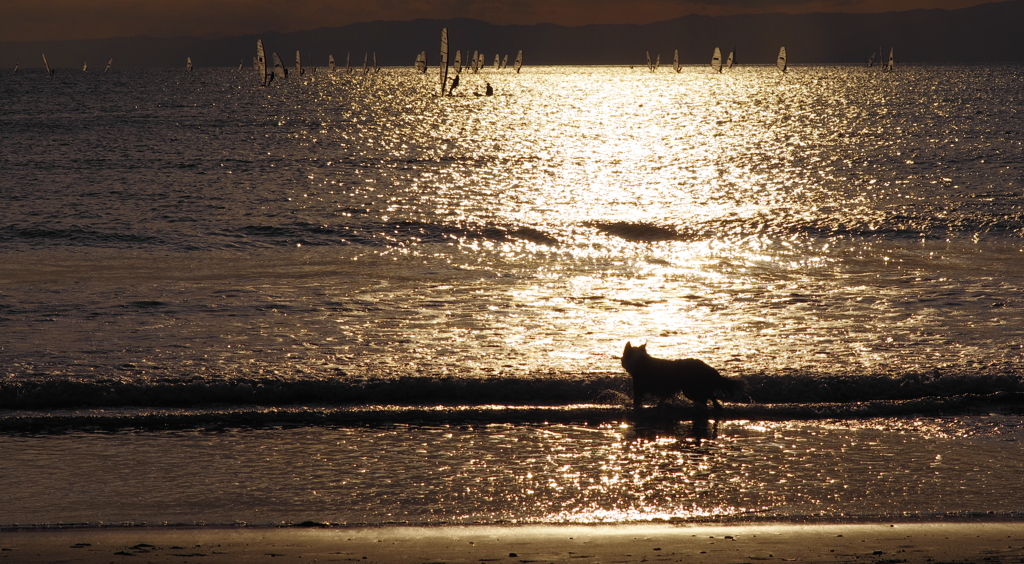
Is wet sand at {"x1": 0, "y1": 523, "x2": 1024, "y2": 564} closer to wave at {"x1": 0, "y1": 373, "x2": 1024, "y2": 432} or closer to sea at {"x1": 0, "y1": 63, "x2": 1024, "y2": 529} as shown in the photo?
sea at {"x1": 0, "y1": 63, "x2": 1024, "y2": 529}

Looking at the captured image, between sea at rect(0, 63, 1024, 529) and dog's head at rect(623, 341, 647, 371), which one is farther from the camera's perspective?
dog's head at rect(623, 341, 647, 371)

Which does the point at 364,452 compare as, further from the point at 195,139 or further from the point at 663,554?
the point at 195,139

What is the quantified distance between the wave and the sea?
0.13ft

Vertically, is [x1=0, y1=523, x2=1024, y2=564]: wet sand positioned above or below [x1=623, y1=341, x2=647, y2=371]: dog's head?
below

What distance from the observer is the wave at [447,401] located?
9.54 m

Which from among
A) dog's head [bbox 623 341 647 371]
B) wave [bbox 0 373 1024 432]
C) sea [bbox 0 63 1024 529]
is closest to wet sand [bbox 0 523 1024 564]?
sea [bbox 0 63 1024 529]

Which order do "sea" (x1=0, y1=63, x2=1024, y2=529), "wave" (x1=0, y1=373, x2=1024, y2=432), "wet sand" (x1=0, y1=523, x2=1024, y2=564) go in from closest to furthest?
"wet sand" (x1=0, y1=523, x2=1024, y2=564) → "sea" (x1=0, y1=63, x2=1024, y2=529) → "wave" (x1=0, y1=373, x2=1024, y2=432)

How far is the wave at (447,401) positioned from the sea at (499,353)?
0.04 meters

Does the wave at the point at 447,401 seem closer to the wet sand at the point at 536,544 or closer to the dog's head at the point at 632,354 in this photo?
the dog's head at the point at 632,354

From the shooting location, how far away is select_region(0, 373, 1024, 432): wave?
954 cm

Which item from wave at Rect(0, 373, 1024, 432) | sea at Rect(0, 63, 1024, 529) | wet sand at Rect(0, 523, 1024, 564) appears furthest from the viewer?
wave at Rect(0, 373, 1024, 432)

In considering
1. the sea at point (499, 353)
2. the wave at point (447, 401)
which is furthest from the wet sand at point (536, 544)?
the wave at point (447, 401)

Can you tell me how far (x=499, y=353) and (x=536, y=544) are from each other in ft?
19.3

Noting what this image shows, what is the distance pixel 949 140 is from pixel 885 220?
36391 millimetres
